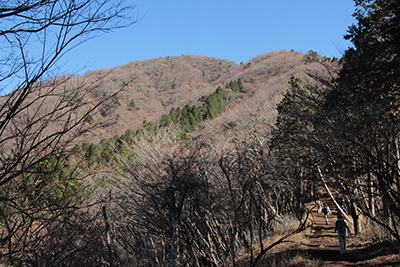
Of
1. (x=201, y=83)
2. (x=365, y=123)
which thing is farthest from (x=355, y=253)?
(x=201, y=83)

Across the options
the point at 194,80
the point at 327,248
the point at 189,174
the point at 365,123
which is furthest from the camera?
the point at 194,80

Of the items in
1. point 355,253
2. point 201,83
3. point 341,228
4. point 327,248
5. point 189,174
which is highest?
point 201,83

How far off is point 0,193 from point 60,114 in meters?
2.84

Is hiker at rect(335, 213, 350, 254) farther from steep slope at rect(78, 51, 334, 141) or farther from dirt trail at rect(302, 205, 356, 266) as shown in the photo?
steep slope at rect(78, 51, 334, 141)

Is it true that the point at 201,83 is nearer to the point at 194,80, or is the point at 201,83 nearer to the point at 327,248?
the point at 194,80

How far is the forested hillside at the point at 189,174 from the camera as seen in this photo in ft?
11.7

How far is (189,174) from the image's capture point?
31.8 ft

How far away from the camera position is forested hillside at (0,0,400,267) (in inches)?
140

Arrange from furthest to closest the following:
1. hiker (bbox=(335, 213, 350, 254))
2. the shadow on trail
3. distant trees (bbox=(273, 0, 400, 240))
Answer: hiker (bbox=(335, 213, 350, 254)) < the shadow on trail < distant trees (bbox=(273, 0, 400, 240))

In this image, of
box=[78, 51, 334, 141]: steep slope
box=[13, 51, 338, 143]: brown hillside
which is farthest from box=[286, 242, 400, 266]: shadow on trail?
box=[78, 51, 334, 141]: steep slope

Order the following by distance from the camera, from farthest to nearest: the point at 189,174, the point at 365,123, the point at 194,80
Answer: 1. the point at 194,80
2. the point at 189,174
3. the point at 365,123

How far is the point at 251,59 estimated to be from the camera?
13812 cm

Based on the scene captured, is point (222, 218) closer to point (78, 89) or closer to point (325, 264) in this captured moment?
point (325, 264)

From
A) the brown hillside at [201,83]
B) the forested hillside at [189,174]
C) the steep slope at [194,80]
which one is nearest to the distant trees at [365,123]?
the forested hillside at [189,174]
